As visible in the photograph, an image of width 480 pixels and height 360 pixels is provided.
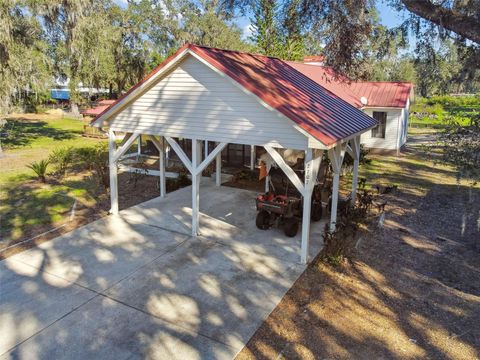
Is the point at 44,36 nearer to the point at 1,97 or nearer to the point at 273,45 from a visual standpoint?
the point at 1,97

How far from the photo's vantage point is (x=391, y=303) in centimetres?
649

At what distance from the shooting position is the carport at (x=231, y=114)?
7.51m

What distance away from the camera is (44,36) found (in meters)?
24.5

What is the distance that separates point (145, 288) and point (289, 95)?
16.7ft

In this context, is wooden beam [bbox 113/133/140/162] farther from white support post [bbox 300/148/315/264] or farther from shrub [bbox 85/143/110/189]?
white support post [bbox 300/148/315/264]

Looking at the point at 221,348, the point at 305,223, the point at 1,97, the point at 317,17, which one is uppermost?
the point at 317,17

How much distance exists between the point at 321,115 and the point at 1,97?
1651 cm

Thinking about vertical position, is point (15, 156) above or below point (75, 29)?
below

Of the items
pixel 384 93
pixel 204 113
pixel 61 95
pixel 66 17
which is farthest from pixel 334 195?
pixel 61 95

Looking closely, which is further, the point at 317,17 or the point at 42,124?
the point at 42,124

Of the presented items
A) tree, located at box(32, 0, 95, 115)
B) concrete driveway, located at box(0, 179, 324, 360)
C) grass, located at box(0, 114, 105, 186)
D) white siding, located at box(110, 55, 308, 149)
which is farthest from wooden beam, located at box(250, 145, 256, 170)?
tree, located at box(32, 0, 95, 115)

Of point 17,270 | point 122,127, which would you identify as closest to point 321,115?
point 122,127

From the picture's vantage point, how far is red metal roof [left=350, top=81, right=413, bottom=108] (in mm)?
20719

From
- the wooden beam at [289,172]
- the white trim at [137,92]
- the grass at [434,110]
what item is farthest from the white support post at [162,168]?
the grass at [434,110]
